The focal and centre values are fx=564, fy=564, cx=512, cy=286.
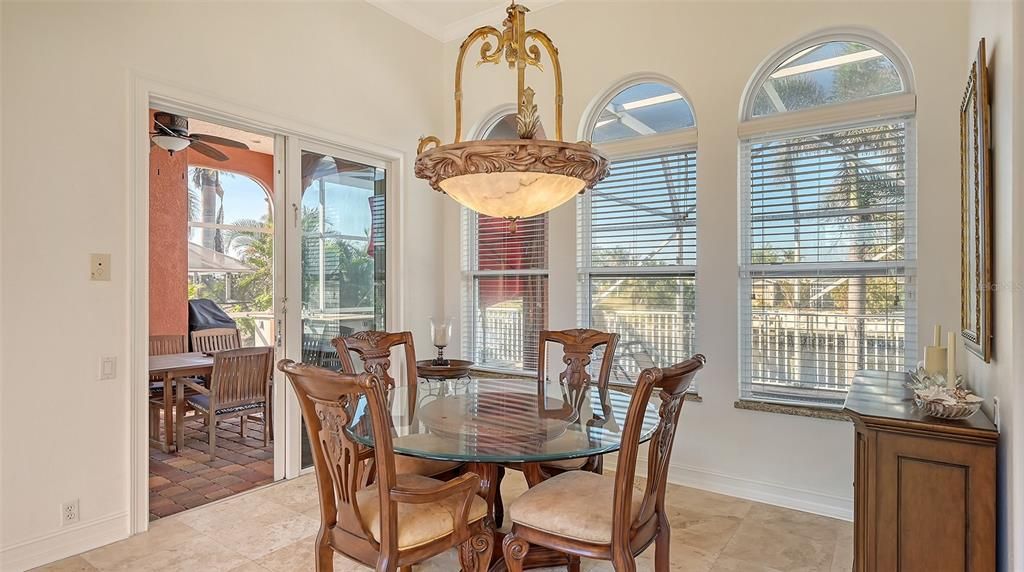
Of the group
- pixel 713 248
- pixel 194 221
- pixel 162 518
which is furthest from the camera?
pixel 194 221

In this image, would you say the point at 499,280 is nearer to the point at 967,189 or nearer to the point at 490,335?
the point at 490,335

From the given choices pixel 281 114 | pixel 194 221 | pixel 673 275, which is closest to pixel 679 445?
pixel 673 275

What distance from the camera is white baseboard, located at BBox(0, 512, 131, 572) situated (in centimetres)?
243

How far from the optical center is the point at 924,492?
1.82 meters

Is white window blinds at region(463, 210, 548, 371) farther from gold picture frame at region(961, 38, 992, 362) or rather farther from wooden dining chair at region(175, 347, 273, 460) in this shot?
gold picture frame at region(961, 38, 992, 362)

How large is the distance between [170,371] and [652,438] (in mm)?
3613

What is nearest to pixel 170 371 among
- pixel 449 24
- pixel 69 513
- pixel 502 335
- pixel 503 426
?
pixel 69 513

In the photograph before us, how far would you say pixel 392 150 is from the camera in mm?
4254

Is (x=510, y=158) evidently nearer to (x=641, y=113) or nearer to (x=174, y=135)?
(x=641, y=113)

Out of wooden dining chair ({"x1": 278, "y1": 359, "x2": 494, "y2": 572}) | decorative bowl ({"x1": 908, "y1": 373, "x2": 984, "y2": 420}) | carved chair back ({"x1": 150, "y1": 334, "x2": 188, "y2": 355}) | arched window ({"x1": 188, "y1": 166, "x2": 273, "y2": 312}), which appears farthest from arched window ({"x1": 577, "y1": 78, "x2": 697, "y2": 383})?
arched window ({"x1": 188, "y1": 166, "x2": 273, "y2": 312})

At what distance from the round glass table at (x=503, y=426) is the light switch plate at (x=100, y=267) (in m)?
1.42

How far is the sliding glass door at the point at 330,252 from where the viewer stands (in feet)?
12.1

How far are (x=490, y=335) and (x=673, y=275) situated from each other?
1619mm

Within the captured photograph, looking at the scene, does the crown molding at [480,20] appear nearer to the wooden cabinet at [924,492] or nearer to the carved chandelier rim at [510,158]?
the carved chandelier rim at [510,158]
